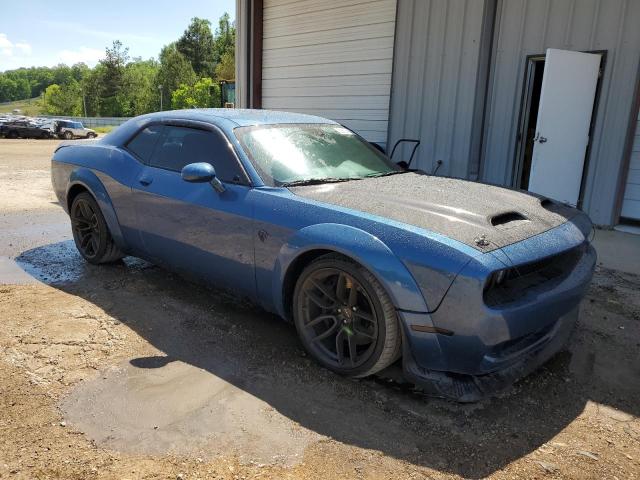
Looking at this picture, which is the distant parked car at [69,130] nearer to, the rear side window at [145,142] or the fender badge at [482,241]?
the rear side window at [145,142]

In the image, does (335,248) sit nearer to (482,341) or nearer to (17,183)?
(482,341)

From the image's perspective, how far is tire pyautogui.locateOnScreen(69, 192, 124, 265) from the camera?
4.60 metres

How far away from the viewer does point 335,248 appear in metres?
2.73

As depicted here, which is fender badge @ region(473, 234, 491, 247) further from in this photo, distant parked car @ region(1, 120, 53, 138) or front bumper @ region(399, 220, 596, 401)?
distant parked car @ region(1, 120, 53, 138)

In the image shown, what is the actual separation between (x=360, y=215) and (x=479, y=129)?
5.54 meters

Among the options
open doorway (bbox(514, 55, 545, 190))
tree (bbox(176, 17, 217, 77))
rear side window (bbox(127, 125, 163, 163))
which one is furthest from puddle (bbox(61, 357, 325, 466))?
tree (bbox(176, 17, 217, 77))

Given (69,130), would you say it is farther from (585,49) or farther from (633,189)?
(633,189)

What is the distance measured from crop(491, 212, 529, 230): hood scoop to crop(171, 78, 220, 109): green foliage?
7614 centimetres

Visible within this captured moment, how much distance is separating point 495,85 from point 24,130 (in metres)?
37.2

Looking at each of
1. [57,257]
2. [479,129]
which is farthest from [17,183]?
[479,129]

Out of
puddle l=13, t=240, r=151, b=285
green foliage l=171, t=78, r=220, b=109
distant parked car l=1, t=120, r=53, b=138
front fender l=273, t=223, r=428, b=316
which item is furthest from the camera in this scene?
green foliage l=171, t=78, r=220, b=109

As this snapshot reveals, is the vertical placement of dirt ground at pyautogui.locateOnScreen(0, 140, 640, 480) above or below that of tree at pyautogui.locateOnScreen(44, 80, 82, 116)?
below

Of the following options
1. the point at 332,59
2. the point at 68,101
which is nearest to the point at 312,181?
the point at 332,59

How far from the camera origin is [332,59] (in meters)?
9.81
